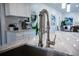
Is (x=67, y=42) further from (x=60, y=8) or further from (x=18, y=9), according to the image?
(x=18, y=9)

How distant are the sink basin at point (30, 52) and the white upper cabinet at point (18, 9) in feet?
1.68

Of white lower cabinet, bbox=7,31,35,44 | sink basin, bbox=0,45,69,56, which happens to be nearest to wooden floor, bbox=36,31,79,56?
sink basin, bbox=0,45,69,56

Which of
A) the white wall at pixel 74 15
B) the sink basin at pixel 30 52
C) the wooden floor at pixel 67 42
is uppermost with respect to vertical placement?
the white wall at pixel 74 15

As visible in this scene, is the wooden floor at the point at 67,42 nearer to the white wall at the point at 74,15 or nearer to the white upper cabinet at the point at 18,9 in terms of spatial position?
the white wall at the point at 74,15

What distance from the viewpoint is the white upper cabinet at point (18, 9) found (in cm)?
187

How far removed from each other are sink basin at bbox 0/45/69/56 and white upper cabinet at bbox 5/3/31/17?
1.68ft

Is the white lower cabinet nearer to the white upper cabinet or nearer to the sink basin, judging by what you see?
the sink basin

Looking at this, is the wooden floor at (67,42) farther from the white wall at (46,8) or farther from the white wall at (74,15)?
the white wall at (46,8)

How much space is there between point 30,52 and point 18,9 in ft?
2.26

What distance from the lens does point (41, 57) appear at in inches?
76.8

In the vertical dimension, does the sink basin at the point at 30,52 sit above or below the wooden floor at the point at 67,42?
below

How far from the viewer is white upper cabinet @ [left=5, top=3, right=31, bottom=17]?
1866mm

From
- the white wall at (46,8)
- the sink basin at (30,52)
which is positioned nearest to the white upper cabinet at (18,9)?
the white wall at (46,8)

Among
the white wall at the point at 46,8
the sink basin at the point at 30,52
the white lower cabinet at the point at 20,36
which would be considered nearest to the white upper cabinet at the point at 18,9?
the white wall at the point at 46,8
